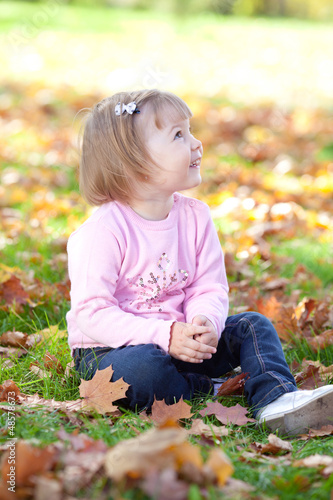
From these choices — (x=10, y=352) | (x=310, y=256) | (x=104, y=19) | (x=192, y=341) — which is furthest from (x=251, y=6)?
(x=192, y=341)

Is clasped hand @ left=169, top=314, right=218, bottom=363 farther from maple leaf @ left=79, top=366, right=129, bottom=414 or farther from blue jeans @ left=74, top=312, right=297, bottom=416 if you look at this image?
maple leaf @ left=79, top=366, right=129, bottom=414

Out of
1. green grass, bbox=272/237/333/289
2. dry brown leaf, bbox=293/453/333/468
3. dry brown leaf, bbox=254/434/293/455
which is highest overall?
dry brown leaf, bbox=293/453/333/468

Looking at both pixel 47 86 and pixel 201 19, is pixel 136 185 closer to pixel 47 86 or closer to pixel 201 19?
pixel 47 86

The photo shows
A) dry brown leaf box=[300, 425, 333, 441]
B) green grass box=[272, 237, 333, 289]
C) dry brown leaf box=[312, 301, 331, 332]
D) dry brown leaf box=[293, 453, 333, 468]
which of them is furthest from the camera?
green grass box=[272, 237, 333, 289]

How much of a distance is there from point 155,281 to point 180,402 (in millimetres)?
476

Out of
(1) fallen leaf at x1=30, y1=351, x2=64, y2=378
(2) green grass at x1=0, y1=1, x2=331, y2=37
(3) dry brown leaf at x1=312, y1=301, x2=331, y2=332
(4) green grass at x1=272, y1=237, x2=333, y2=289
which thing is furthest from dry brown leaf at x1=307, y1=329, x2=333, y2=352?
(2) green grass at x1=0, y1=1, x2=331, y2=37

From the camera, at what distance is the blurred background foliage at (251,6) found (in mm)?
17672

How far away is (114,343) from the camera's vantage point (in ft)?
6.97

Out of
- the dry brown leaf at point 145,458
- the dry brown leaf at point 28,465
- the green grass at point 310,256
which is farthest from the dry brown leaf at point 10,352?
the green grass at point 310,256

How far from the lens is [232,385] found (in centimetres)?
218

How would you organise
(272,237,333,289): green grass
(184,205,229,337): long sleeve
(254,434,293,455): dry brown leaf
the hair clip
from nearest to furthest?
(254,434,293,455): dry brown leaf → the hair clip → (184,205,229,337): long sleeve → (272,237,333,289): green grass

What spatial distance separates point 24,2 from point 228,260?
17.9 metres

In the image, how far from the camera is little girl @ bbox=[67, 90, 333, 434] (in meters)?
2.05

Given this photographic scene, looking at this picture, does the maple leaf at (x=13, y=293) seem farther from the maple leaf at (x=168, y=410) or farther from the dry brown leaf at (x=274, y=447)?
the dry brown leaf at (x=274, y=447)
